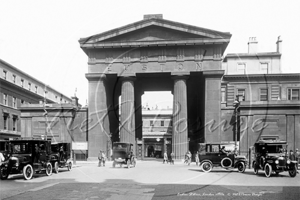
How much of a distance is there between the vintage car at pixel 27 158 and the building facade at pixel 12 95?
31357mm

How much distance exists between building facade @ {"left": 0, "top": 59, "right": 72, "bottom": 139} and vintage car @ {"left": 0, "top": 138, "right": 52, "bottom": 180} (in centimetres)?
3136

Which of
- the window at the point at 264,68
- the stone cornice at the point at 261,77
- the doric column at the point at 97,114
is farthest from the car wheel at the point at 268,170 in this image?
the window at the point at 264,68

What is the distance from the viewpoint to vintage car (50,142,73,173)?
24406 millimetres

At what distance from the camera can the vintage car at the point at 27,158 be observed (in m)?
19.3

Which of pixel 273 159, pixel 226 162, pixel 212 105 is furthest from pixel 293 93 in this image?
pixel 273 159

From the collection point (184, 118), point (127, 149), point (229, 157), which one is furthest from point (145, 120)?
point (229, 157)

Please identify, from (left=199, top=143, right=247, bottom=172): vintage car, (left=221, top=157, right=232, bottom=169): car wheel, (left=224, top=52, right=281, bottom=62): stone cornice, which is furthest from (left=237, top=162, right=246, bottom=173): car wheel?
(left=224, top=52, right=281, bottom=62): stone cornice

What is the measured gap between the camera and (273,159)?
69.4 feet

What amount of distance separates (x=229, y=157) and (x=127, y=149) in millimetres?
10297

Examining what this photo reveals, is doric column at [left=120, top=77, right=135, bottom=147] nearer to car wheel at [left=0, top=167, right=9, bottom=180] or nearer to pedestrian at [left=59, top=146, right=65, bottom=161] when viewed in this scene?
pedestrian at [left=59, top=146, right=65, bottom=161]

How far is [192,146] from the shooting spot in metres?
50.0

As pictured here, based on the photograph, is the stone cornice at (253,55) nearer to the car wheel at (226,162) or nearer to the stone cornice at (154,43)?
the stone cornice at (154,43)

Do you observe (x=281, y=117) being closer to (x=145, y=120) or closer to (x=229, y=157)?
(x=229, y=157)

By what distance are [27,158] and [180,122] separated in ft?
83.9
